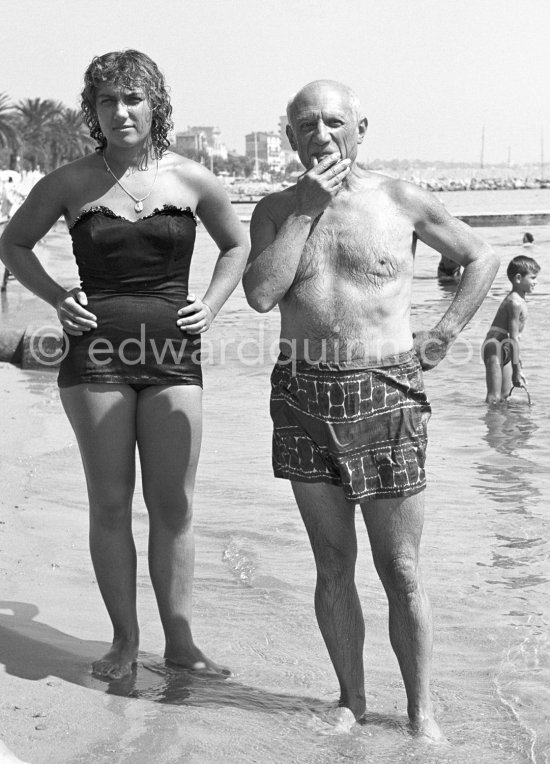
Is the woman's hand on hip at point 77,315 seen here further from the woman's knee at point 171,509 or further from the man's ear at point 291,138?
the man's ear at point 291,138

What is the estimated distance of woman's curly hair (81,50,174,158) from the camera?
11.4ft

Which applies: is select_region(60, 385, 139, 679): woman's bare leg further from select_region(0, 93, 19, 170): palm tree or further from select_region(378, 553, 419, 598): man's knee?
select_region(0, 93, 19, 170): palm tree

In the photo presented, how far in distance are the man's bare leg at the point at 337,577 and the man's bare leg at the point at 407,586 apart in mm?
85

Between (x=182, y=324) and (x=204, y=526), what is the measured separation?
2.58 meters

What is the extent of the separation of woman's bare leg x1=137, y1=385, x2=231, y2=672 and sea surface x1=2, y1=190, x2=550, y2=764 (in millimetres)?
160

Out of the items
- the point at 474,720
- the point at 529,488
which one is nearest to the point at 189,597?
the point at 474,720

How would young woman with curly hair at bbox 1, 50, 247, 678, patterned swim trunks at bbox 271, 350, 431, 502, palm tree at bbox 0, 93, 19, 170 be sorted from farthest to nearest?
palm tree at bbox 0, 93, 19, 170 → young woman with curly hair at bbox 1, 50, 247, 678 → patterned swim trunks at bbox 271, 350, 431, 502

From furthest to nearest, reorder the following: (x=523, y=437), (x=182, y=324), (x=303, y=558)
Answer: (x=523, y=437)
(x=303, y=558)
(x=182, y=324)

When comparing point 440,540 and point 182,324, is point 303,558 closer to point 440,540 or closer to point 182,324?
point 440,540

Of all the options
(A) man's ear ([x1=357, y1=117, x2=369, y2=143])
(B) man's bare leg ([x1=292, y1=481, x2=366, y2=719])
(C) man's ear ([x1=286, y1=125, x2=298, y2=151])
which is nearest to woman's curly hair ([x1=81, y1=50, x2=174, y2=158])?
(C) man's ear ([x1=286, y1=125, x2=298, y2=151])

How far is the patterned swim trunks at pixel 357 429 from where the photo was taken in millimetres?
3168

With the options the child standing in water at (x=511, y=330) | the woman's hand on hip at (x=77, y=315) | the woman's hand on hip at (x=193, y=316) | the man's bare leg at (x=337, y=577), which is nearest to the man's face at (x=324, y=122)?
the woman's hand on hip at (x=193, y=316)

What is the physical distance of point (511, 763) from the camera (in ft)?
11.0

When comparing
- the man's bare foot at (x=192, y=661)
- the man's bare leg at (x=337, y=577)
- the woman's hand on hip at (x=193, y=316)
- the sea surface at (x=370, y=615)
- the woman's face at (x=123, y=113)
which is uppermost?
the woman's face at (x=123, y=113)
